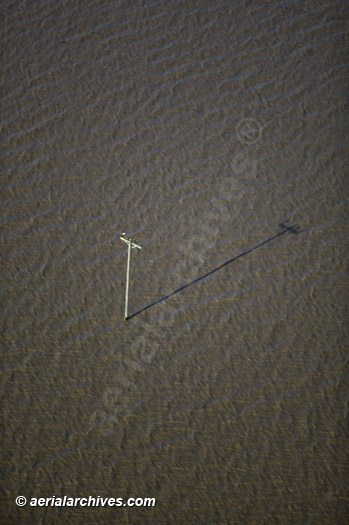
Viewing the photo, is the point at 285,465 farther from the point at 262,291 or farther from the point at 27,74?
the point at 27,74

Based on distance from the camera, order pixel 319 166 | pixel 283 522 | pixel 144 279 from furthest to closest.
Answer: pixel 319 166, pixel 144 279, pixel 283 522

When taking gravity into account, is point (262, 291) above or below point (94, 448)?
above

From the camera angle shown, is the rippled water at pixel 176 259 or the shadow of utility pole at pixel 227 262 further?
the shadow of utility pole at pixel 227 262

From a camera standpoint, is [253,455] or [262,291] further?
[262,291]

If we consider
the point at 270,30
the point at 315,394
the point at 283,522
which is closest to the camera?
the point at 283,522

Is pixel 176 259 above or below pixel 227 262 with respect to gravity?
above

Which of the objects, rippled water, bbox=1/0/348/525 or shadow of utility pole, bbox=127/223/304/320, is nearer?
rippled water, bbox=1/0/348/525

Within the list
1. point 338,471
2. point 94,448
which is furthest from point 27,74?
point 338,471

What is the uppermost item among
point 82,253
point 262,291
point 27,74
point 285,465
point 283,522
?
point 27,74
